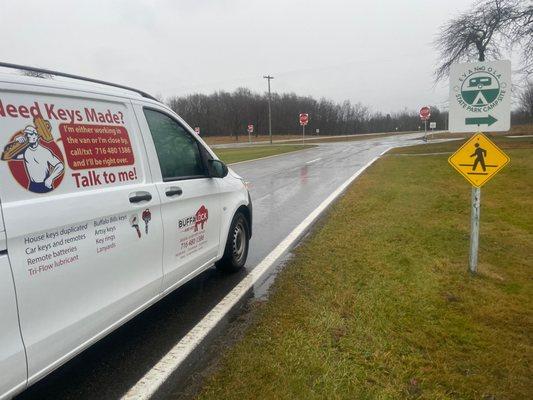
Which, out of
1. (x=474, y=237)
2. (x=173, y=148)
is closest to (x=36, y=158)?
(x=173, y=148)

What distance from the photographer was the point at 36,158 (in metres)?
2.56

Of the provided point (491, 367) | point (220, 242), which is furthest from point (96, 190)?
point (491, 367)

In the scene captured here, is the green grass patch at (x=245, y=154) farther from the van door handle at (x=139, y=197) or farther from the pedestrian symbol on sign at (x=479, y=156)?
the van door handle at (x=139, y=197)

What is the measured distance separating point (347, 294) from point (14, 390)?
310 cm

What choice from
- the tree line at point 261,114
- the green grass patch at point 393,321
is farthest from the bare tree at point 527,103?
the green grass patch at point 393,321

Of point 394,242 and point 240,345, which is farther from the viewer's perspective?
point 394,242

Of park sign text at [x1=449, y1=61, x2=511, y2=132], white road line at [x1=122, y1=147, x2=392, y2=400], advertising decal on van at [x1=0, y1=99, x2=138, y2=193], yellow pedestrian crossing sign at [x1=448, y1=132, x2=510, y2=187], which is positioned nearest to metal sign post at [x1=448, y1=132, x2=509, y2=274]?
yellow pedestrian crossing sign at [x1=448, y1=132, x2=510, y2=187]

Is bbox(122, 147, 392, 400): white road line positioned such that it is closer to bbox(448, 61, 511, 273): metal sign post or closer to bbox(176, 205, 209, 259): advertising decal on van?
bbox(176, 205, 209, 259): advertising decal on van

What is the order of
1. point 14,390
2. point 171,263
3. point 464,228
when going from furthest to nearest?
point 464,228
point 171,263
point 14,390

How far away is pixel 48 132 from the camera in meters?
2.69

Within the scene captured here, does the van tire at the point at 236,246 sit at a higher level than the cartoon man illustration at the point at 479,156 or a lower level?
lower

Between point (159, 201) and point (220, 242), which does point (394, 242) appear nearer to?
point (220, 242)

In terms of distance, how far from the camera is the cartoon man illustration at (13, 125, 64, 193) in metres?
2.49

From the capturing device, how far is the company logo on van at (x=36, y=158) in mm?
2430
